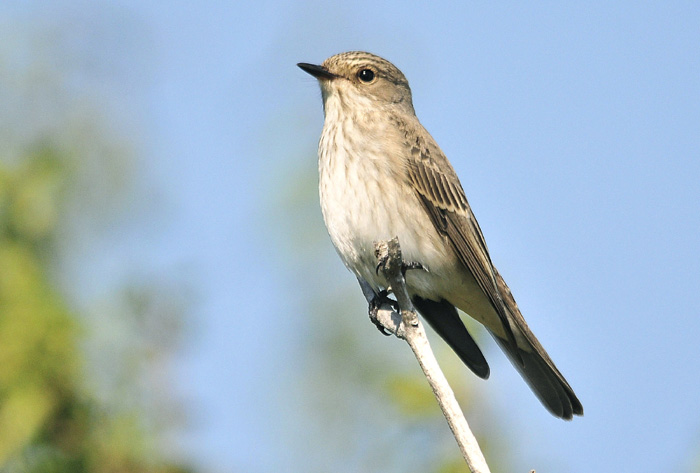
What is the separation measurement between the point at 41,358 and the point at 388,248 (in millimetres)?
1709

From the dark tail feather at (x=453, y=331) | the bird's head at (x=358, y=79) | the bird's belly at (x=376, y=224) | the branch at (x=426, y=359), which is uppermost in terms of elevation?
the bird's head at (x=358, y=79)

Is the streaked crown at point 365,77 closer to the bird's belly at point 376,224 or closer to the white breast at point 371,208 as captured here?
the white breast at point 371,208

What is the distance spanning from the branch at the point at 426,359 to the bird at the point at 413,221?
31.8 inches

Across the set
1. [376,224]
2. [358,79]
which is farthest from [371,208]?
[358,79]

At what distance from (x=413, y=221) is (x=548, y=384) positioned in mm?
1360

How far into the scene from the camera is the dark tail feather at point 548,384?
213 inches

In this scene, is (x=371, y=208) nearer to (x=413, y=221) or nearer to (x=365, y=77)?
(x=413, y=221)

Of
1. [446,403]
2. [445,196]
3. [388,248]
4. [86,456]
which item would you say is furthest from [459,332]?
[86,456]

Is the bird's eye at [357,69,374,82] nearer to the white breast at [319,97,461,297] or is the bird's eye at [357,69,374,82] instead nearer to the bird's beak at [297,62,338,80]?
the bird's beak at [297,62,338,80]

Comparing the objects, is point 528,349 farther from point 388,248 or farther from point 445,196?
point 388,248

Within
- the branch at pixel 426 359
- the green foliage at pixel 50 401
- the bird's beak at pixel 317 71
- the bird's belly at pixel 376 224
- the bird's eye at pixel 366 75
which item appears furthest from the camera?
the bird's eye at pixel 366 75

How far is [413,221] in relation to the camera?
207 inches

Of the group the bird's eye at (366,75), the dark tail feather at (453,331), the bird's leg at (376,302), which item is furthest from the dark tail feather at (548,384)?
the bird's eye at (366,75)

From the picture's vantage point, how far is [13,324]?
4.06 m
